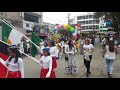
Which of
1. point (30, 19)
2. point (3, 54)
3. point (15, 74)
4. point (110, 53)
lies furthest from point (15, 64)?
point (30, 19)

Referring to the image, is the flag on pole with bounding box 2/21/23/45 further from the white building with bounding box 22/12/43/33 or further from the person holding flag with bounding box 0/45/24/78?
the white building with bounding box 22/12/43/33

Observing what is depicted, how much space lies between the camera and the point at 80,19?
5315 inches

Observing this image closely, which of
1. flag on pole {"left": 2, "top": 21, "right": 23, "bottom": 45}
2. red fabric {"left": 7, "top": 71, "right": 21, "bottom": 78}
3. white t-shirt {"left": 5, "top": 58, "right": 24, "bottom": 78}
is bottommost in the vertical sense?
red fabric {"left": 7, "top": 71, "right": 21, "bottom": 78}

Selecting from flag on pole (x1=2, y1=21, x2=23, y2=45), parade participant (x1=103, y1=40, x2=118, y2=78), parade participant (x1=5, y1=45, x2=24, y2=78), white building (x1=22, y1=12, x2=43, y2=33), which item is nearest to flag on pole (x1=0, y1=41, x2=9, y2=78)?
parade participant (x1=5, y1=45, x2=24, y2=78)

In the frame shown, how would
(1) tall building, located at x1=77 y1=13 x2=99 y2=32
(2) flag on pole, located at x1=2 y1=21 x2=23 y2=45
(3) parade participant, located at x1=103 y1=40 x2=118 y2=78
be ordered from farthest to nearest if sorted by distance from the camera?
(1) tall building, located at x1=77 y1=13 x2=99 y2=32, (3) parade participant, located at x1=103 y1=40 x2=118 y2=78, (2) flag on pole, located at x1=2 y1=21 x2=23 y2=45

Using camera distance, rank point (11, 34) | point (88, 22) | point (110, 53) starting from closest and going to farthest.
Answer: point (11, 34) < point (110, 53) < point (88, 22)

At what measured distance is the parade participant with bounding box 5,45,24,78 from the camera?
6.33 metres

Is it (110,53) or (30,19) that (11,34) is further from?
(30,19)

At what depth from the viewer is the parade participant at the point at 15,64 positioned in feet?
20.8

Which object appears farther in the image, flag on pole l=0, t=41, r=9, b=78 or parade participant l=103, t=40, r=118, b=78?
parade participant l=103, t=40, r=118, b=78

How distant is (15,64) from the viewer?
6383mm

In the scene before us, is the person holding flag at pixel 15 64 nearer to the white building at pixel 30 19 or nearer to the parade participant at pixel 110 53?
the parade participant at pixel 110 53
